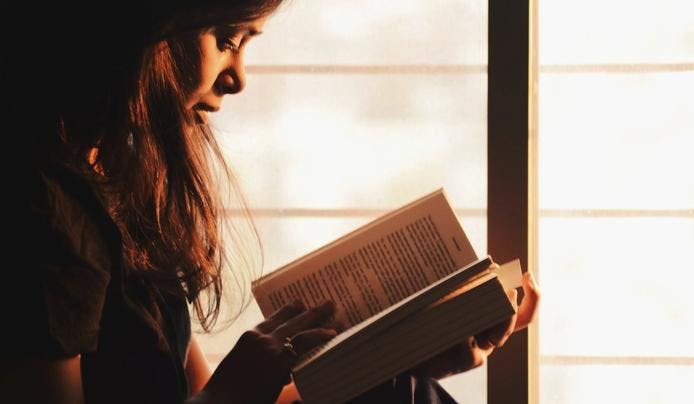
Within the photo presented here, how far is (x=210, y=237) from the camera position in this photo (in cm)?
121

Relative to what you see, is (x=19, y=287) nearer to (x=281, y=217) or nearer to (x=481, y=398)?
(x=281, y=217)

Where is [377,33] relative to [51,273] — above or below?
above

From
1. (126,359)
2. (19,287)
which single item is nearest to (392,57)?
Result: (126,359)

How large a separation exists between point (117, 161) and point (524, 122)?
0.68 m

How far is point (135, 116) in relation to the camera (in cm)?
101

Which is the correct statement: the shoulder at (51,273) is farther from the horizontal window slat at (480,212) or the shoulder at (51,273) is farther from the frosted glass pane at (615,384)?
the frosted glass pane at (615,384)

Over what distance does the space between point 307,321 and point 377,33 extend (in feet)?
2.08

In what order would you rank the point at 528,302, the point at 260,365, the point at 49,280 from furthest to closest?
the point at 528,302 → the point at 260,365 → the point at 49,280

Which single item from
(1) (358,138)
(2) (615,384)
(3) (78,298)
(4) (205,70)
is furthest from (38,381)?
(2) (615,384)

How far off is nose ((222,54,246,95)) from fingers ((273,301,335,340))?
29cm

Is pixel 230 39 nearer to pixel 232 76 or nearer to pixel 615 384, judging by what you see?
pixel 232 76

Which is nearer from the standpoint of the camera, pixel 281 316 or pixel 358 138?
pixel 281 316

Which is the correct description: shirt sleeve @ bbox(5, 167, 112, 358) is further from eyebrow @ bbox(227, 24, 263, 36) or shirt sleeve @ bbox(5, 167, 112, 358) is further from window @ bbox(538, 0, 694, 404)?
window @ bbox(538, 0, 694, 404)

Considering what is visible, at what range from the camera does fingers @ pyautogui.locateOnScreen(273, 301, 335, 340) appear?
1005 mm
